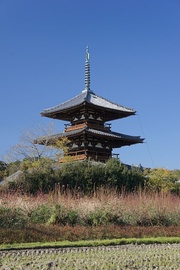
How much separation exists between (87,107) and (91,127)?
159 centimetres

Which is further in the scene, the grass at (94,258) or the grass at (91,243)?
the grass at (91,243)

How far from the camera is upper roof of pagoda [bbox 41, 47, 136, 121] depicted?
27.6 metres

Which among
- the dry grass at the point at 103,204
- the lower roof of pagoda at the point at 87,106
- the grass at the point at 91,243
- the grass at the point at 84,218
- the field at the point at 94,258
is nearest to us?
the field at the point at 94,258

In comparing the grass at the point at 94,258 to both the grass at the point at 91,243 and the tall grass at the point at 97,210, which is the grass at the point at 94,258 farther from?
the tall grass at the point at 97,210

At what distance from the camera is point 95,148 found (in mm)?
27703

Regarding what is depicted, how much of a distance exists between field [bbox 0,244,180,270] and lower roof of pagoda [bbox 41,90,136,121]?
60.6 ft

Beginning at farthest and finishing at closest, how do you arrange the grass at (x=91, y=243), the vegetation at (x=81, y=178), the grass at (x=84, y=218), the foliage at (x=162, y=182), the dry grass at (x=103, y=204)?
the foliage at (x=162, y=182) → the vegetation at (x=81, y=178) → the dry grass at (x=103, y=204) → the grass at (x=84, y=218) → the grass at (x=91, y=243)

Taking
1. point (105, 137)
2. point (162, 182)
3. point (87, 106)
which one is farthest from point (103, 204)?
point (87, 106)

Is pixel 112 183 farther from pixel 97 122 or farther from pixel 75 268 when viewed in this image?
pixel 75 268

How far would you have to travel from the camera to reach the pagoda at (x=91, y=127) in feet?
88.5

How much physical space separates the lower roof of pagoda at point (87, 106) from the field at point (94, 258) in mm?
18463

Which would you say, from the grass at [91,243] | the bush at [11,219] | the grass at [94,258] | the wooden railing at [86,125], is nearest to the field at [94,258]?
the grass at [94,258]

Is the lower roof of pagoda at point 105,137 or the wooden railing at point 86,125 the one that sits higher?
the wooden railing at point 86,125

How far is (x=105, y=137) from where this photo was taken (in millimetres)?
27375
